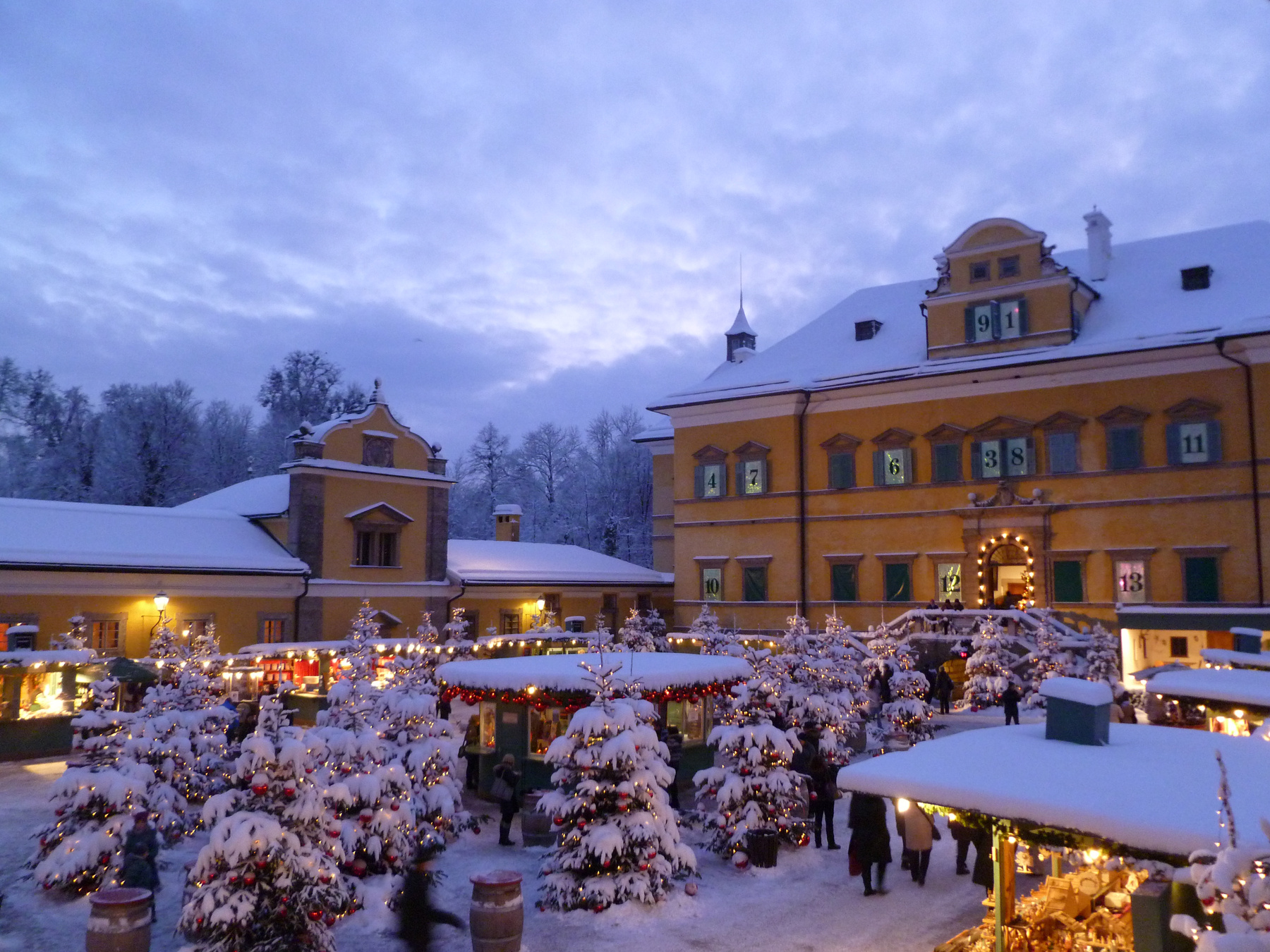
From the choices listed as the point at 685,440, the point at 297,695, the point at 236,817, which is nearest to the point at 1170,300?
the point at 685,440

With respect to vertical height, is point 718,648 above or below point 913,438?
below

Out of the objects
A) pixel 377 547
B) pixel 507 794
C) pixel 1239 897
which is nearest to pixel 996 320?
pixel 377 547

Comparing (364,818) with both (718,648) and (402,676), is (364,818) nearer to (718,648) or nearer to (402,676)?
(402,676)

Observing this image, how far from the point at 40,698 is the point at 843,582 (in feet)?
87.0

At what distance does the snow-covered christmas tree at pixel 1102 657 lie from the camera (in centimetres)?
2756

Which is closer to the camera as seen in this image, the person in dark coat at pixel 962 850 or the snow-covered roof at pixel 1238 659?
the person in dark coat at pixel 962 850

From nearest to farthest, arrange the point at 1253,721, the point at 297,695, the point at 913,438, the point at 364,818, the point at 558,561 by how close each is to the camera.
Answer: the point at 364,818
the point at 1253,721
the point at 297,695
the point at 913,438
the point at 558,561

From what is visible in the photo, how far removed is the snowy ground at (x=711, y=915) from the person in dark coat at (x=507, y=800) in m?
0.79

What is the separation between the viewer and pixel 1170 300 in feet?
111

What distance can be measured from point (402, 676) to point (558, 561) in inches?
1086

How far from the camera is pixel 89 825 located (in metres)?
13.2

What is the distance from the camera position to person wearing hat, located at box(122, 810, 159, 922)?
12219 mm

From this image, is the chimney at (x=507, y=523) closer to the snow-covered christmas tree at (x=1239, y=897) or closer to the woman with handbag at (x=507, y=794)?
the woman with handbag at (x=507, y=794)

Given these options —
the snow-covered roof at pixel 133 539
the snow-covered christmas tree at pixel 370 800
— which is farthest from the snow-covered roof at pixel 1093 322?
the snow-covered christmas tree at pixel 370 800
